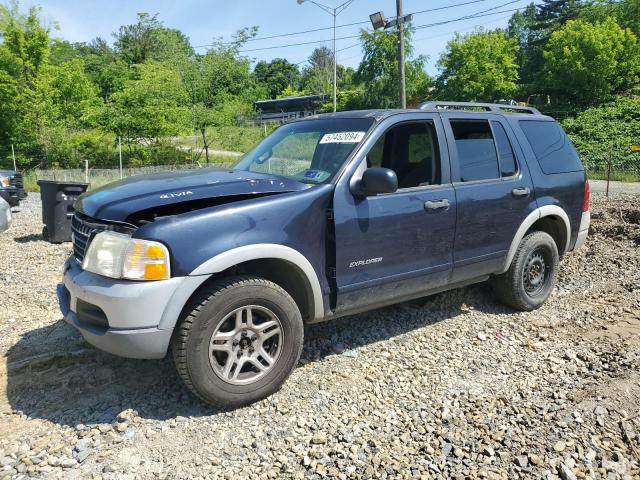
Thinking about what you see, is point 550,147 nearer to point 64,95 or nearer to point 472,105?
point 472,105

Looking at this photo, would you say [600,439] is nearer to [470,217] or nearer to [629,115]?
[470,217]

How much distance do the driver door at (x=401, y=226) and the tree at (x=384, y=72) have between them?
1632 inches

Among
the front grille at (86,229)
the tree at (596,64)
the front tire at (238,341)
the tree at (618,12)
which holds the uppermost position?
the tree at (618,12)

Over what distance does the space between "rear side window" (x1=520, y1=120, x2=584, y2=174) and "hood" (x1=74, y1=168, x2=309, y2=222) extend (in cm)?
269

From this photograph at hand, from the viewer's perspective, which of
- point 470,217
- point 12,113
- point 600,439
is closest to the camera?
point 600,439

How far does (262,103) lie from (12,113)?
1850 inches

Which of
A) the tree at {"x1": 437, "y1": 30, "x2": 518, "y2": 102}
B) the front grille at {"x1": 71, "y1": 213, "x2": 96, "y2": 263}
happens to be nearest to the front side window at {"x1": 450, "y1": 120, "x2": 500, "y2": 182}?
the front grille at {"x1": 71, "y1": 213, "x2": 96, "y2": 263}

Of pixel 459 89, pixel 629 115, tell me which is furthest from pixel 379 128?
pixel 459 89

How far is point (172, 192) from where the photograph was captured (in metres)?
3.13

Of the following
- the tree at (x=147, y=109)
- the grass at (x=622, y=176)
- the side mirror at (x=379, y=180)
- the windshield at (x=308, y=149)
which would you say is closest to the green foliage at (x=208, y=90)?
the tree at (x=147, y=109)

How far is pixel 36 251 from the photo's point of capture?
25.7ft

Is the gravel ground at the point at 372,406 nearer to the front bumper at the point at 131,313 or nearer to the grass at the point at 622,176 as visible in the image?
the front bumper at the point at 131,313

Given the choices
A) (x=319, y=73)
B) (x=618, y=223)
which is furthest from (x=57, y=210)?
(x=319, y=73)

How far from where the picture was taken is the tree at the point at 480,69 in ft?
151
